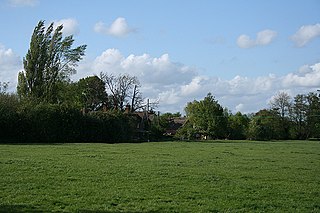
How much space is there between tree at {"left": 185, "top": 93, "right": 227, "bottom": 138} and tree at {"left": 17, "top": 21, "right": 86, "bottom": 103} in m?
39.4

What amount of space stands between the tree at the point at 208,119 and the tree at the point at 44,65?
39.4 m

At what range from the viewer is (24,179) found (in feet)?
49.1

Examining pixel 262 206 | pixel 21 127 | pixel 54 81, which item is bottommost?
pixel 262 206

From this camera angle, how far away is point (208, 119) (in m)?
95.4

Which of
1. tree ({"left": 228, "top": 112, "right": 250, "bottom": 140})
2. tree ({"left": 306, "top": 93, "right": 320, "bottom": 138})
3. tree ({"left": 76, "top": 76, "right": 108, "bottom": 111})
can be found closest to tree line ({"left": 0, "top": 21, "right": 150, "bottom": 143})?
tree ({"left": 76, "top": 76, "right": 108, "bottom": 111})

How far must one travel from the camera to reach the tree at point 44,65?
5919 cm

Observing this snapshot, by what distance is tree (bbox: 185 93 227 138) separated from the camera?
9500 cm

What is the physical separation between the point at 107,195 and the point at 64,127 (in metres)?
48.4

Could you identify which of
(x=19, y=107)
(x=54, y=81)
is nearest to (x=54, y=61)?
(x=54, y=81)

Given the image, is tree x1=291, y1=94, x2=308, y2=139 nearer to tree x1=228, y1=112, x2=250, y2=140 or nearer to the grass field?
tree x1=228, y1=112, x2=250, y2=140

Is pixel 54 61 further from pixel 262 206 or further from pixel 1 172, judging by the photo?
pixel 262 206

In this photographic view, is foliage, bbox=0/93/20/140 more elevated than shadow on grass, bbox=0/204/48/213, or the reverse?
foliage, bbox=0/93/20/140

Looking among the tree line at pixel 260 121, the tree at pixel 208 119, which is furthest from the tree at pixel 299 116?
the tree at pixel 208 119

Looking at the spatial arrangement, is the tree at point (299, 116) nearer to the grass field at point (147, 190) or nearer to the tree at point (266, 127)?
the tree at point (266, 127)
